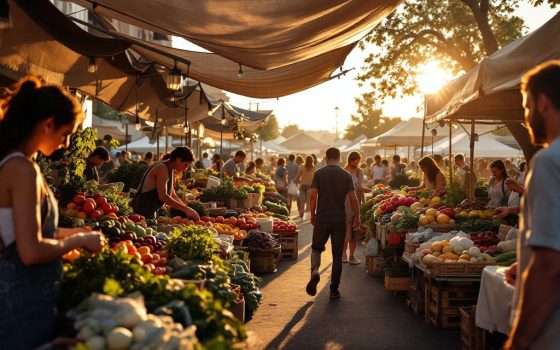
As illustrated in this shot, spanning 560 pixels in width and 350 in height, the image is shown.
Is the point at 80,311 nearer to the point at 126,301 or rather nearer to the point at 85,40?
the point at 126,301

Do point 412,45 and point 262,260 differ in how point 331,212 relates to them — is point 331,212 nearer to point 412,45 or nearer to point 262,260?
point 262,260

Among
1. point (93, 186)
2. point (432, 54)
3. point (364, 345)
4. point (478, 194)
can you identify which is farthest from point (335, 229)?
point (432, 54)

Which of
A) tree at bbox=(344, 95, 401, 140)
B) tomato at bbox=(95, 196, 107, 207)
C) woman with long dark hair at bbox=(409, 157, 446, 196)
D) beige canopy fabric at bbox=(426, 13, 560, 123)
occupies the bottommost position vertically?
tomato at bbox=(95, 196, 107, 207)

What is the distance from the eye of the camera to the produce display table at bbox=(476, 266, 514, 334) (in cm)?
581

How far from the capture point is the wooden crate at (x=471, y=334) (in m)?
6.69

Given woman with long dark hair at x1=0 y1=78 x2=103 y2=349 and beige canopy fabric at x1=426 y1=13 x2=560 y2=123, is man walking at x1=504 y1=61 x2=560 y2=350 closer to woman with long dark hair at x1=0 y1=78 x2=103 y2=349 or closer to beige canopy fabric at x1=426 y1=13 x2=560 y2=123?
woman with long dark hair at x1=0 y1=78 x2=103 y2=349

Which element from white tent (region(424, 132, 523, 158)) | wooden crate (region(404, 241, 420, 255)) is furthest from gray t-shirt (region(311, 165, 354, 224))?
white tent (region(424, 132, 523, 158))

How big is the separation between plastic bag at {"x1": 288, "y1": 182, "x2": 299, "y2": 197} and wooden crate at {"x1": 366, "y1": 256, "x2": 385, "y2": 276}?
12.4m

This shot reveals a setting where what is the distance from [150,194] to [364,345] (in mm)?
3826

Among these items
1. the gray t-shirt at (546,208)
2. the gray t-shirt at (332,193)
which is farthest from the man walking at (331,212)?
the gray t-shirt at (546,208)

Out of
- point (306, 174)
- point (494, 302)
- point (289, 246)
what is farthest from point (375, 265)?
point (306, 174)

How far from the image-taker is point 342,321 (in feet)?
29.2

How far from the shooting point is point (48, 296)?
3637mm

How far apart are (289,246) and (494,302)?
884cm
